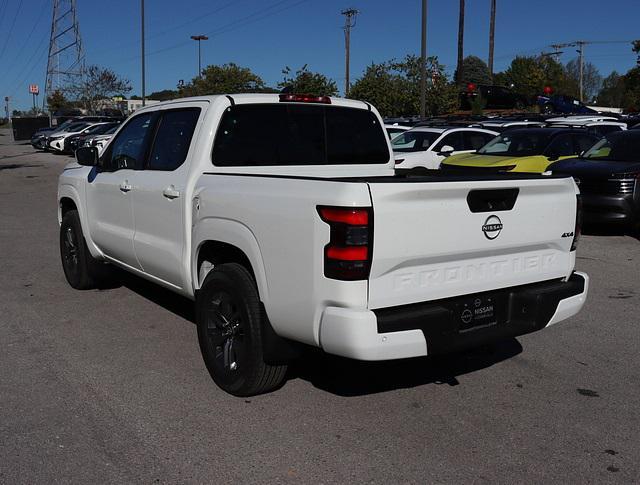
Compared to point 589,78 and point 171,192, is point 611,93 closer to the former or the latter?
point 589,78

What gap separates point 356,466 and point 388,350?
0.62m

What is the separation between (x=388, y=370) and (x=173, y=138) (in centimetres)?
238

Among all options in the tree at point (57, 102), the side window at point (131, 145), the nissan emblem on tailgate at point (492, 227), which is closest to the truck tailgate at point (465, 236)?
the nissan emblem on tailgate at point (492, 227)

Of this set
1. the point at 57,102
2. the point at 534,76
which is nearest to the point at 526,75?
the point at 534,76

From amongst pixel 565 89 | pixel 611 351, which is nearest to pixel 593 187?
pixel 611 351

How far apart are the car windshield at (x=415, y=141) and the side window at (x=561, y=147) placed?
367cm

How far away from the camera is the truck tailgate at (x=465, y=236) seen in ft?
12.0

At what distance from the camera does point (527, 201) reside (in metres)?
4.20

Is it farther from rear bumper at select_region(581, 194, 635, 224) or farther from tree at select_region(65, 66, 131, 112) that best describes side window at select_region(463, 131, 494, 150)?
tree at select_region(65, 66, 131, 112)

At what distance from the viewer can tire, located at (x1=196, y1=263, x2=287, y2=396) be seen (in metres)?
4.23

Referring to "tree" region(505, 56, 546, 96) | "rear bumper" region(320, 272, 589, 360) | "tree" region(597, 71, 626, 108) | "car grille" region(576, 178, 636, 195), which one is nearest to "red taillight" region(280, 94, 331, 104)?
"rear bumper" region(320, 272, 589, 360)

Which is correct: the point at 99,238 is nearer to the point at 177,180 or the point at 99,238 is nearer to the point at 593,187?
the point at 177,180

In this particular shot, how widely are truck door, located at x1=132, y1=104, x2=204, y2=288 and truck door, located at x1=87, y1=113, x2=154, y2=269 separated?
16 centimetres

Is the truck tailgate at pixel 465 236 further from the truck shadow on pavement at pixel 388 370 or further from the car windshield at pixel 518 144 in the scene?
the car windshield at pixel 518 144
